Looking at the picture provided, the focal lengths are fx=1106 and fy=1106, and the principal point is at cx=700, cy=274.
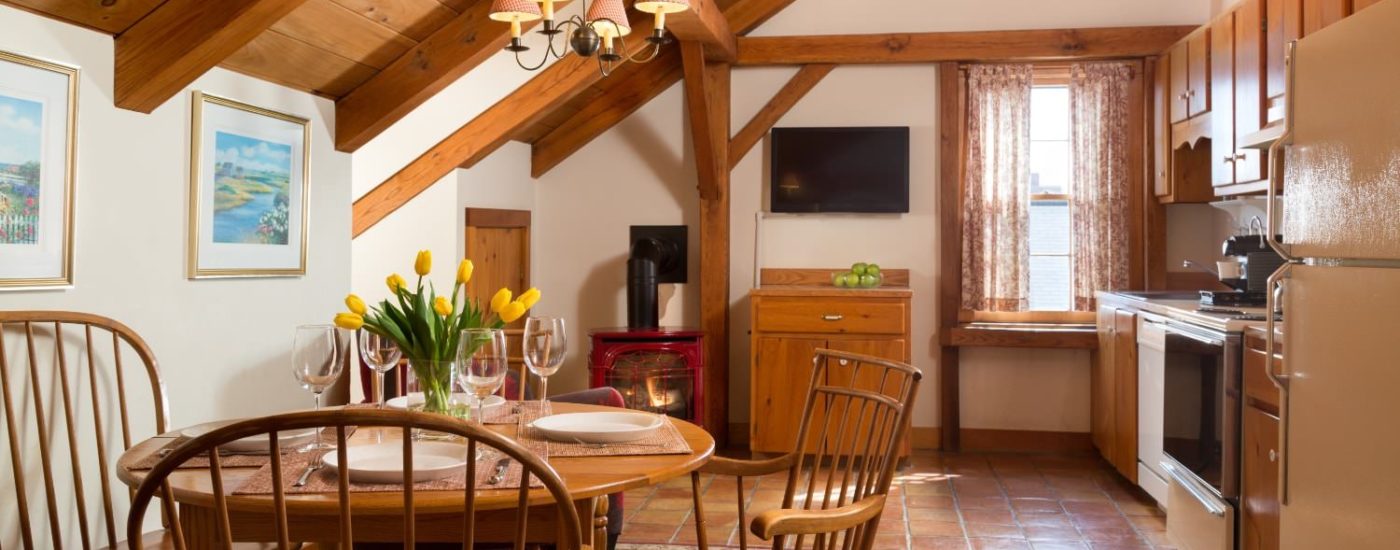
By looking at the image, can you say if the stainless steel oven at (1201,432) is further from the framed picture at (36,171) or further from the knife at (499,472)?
the framed picture at (36,171)

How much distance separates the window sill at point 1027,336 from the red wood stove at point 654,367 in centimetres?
131

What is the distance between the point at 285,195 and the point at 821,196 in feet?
9.76

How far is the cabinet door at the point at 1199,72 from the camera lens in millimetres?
4590

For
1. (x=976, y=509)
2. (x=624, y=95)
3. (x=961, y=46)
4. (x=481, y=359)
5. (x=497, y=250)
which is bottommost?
(x=976, y=509)

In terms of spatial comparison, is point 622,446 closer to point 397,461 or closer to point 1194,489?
point 397,461

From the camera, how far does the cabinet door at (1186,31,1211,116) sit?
4590 millimetres

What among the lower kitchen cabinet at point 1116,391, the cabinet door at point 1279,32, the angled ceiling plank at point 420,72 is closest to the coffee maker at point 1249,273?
the lower kitchen cabinet at point 1116,391

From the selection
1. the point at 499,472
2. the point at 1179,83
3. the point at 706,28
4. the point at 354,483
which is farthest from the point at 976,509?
the point at 354,483

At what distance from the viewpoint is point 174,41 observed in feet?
8.82

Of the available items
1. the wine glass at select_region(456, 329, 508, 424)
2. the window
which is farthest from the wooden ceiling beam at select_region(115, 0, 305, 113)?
the window

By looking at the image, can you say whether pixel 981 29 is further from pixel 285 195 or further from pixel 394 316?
pixel 394 316

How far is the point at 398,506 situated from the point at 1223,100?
3.77 m

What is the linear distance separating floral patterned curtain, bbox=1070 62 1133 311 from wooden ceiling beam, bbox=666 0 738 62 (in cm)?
175

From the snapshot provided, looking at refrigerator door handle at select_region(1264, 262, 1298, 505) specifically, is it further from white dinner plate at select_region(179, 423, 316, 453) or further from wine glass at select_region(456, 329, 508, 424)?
white dinner plate at select_region(179, 423, 316, 453)
